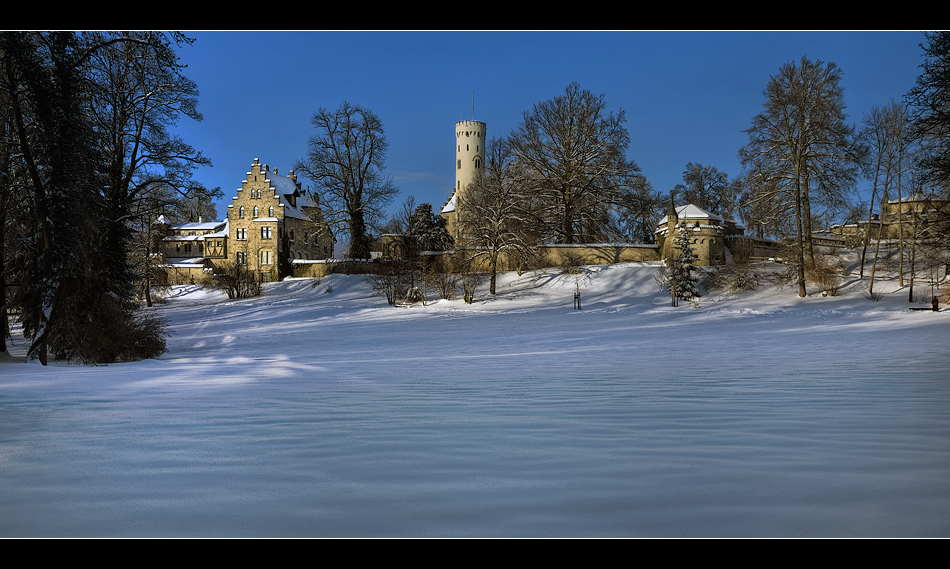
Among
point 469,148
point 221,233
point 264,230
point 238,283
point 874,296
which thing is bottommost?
point 874,296

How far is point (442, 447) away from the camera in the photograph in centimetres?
389

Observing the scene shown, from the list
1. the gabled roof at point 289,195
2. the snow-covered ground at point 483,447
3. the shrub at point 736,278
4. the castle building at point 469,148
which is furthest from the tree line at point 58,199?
the castle building at point 469,148

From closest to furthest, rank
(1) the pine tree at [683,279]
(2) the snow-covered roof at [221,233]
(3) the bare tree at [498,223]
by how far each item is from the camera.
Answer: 1. (1) the pine tree at [683,279]
2. (3) the bare tree at [498,223]
3. (2) the snow-covered roof at [221,233]

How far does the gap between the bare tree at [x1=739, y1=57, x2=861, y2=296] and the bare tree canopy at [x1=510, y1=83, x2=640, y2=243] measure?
458 inches

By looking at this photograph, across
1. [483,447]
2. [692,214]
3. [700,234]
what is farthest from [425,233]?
[483,447]

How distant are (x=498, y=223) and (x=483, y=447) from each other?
103 feet

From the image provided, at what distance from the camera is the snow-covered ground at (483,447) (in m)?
2.58

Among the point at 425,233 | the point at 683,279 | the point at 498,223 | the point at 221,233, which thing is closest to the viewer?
the point at 683,279

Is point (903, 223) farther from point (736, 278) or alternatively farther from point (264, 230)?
point (264, 230)

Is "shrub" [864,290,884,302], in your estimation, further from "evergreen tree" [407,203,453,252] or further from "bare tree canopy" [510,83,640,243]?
"evergreen tree" [407,203,453,252]

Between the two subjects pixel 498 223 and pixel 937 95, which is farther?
pixel 498 223

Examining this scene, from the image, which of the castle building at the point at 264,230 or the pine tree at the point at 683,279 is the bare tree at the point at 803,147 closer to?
the pine tree at the point at 683,279

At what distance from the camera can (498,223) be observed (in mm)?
34906

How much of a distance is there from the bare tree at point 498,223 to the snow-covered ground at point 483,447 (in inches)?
966
